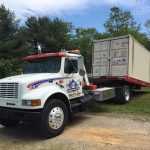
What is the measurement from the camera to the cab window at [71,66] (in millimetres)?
9320

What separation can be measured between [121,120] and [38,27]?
39.0 m

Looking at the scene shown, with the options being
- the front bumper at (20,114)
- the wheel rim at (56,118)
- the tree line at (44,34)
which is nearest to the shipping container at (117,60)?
the wheel rim at (56,118)

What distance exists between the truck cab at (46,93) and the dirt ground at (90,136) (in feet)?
1.35

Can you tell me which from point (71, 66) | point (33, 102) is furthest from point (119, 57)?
point (33, 102)

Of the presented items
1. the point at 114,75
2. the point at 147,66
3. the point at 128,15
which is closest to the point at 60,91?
the point at 114,75

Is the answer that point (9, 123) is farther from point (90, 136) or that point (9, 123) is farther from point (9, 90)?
point (90, 136)

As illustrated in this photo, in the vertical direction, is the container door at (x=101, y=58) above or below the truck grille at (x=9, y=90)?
above

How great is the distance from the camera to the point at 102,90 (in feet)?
36.2

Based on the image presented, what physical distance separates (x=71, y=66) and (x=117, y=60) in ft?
16.3

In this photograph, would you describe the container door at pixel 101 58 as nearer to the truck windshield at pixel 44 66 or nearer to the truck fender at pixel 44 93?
the truck windshield at pixel 44 66

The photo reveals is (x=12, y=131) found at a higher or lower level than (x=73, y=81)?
lower

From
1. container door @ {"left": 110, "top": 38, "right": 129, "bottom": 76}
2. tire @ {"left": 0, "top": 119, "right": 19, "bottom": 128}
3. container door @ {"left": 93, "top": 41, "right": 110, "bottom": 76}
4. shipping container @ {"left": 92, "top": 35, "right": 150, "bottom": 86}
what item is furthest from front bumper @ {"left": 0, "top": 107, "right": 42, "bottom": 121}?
container door @ {"left": 93, "top": 41, "right": 110, "bottom": 76}

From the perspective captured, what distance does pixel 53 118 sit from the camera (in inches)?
322

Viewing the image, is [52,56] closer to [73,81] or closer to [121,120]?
[73,81]
